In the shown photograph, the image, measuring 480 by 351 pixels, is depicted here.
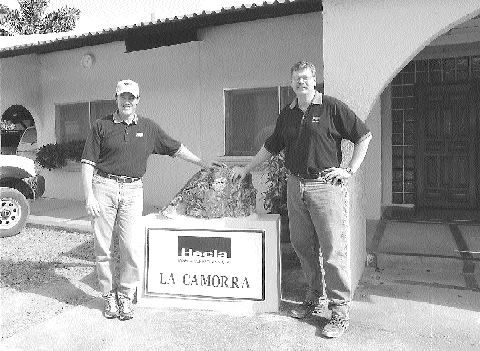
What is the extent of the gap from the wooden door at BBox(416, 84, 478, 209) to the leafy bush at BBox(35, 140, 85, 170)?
22.5 feet

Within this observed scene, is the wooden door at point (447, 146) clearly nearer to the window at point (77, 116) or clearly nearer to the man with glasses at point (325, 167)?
the man with glasses at point (325, 167)

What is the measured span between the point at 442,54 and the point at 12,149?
10.9 meters

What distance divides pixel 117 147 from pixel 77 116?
23.2 feet

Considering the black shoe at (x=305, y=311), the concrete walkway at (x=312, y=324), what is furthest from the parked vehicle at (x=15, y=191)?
the black shoe at (x=305, y=311)

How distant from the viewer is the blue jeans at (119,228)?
3842 mm

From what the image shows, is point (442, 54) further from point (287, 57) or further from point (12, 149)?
point (12, 149)

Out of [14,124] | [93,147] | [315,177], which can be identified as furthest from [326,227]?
[14,124]

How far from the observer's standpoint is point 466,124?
25.0 feet

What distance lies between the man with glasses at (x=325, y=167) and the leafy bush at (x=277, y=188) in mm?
1221

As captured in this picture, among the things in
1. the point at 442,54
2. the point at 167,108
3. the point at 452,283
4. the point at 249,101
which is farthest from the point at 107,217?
the point at 442,54

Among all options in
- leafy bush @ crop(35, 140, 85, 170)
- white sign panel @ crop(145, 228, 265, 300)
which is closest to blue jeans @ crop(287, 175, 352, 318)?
white sign panel @ crop(145, 228, 265, 300)

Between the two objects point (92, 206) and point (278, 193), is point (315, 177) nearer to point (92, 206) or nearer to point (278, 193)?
point (278, 193)

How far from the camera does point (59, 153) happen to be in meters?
10.2

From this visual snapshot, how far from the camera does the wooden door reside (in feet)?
24.9
